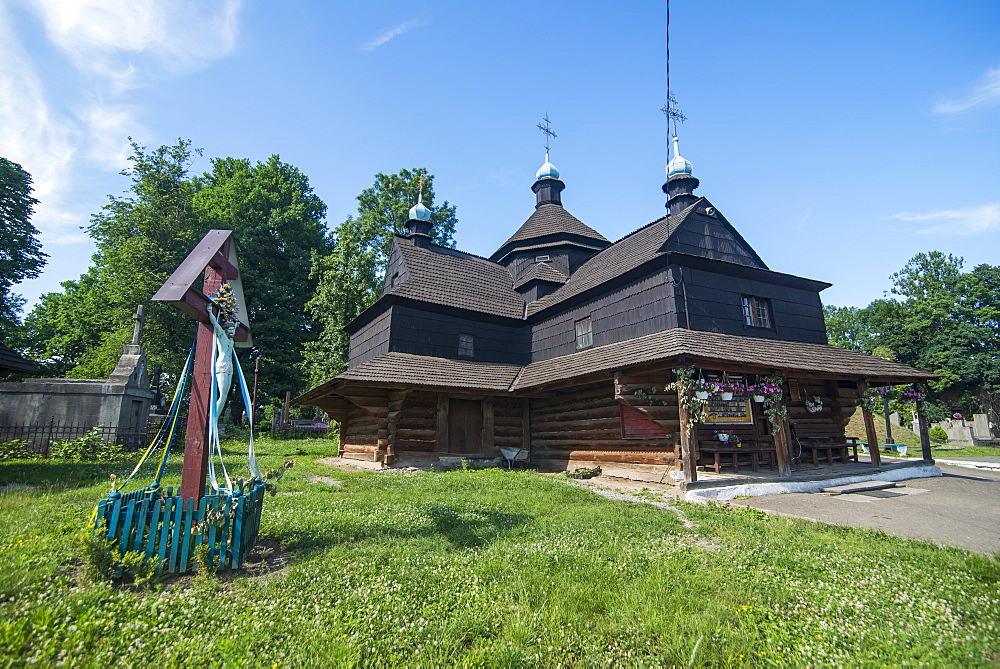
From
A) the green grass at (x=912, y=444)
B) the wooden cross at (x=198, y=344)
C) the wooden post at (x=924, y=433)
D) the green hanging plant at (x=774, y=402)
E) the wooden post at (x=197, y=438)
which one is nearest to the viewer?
the wooden cross at (x=198, y=344)

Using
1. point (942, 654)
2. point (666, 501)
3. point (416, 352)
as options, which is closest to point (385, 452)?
point (416, 352)

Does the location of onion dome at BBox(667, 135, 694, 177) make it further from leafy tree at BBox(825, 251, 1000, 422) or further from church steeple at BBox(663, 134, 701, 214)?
leafy tree at BBox(825, 251, 1000, 422)

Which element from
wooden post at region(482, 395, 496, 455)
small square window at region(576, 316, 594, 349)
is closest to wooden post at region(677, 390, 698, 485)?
small square window at region(576, 316, 594, 349)

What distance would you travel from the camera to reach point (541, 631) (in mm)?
3801

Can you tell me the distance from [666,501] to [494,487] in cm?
380

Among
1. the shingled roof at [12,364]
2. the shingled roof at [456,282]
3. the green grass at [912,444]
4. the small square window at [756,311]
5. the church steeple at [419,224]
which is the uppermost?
the church steeple at [419,224]

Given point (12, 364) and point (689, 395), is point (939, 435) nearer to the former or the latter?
point (689, 395)

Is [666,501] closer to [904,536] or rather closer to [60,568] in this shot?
[904,536]

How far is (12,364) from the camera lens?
10.9 meters

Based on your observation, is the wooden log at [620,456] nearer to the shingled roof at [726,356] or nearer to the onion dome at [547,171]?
the shingled roof at [726,356]

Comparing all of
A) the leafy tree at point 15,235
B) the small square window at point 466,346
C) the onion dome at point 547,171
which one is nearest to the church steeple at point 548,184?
the onion dome at point 547,171

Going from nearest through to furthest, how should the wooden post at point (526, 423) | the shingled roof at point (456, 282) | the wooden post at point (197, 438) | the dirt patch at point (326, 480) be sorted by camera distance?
1. the wooden post at point (197, 438)
2. the dirt patch at point (326, 480)
3. the wooden post at point (526, 423)
4. the shingled roof at point (456, 282)

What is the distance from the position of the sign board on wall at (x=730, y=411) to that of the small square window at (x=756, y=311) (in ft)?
9.74

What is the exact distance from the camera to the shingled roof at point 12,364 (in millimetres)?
10781
